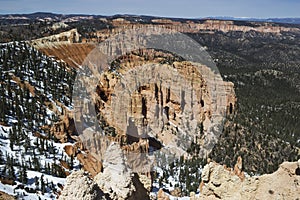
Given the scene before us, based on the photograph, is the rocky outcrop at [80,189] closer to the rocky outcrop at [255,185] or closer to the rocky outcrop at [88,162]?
the rocky outcrop at [255,185]

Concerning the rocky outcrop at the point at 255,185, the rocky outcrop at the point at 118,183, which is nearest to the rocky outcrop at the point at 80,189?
the rocky outcrop at the point at 118,183


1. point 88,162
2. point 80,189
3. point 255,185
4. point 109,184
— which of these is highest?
point 80,189

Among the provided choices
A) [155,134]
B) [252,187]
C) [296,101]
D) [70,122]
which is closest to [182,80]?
[155,134]

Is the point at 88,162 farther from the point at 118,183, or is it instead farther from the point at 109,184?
the point at 118,183

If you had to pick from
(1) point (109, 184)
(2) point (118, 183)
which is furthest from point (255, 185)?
(1) point (109, 184)

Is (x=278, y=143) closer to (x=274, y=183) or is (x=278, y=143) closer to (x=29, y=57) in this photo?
(x=29, y=57)
